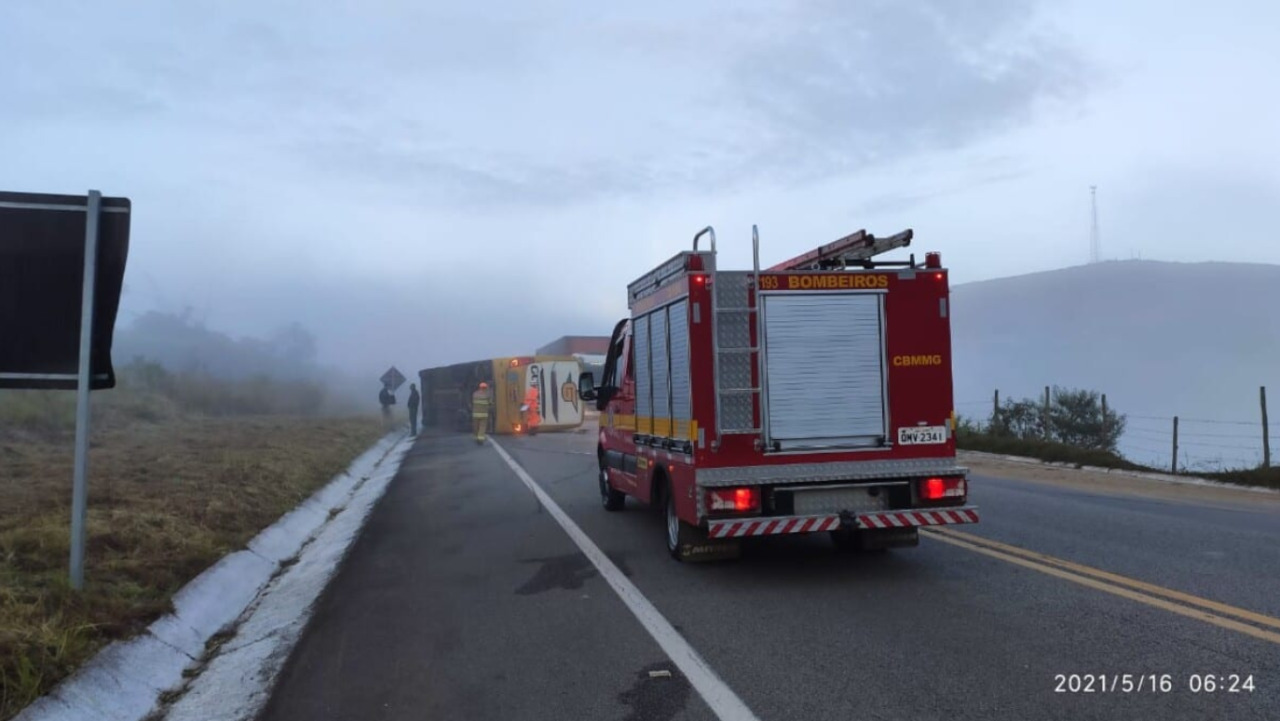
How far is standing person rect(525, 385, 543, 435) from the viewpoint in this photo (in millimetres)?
33875

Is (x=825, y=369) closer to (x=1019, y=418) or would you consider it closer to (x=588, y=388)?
(x=588, y=388)

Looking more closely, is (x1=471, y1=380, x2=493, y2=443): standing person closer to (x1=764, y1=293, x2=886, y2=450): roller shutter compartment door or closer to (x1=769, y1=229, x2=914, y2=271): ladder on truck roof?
(x1=769, y1=229, x2=914, y2=271): ladder on truck roof

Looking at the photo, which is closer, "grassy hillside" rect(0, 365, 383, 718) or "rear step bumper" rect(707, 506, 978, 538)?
"grassy hillside" rect(0, 365, 383, 718)

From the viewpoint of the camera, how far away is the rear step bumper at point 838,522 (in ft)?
25.1

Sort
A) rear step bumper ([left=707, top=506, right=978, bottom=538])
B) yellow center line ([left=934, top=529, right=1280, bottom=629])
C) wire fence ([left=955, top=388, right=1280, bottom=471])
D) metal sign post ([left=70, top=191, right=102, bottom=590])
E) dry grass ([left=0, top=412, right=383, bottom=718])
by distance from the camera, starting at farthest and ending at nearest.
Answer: wire fence ([left=955, top=388, right=1280, bottom=471]) < rear step bumper ([left=707, top=506, right=978, bottom=538]) < metal sign post ([left=70, top=191, right=102, bottom=590]) < yellow center line ([left=934, top=529, right=1280, bottom=629]) < dry grass ([left=0, top=412, right=383, bottom=718])

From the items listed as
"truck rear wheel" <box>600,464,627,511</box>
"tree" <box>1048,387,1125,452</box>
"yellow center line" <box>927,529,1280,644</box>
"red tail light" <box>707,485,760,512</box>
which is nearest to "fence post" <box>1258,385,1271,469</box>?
"yellow center line" <box>927,529,1280,644</box>

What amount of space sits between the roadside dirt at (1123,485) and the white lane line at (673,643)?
9015mm

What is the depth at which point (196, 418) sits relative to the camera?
98.5 ft

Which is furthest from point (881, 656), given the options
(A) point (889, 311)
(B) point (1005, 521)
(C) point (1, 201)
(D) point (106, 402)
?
(D) point (106, 402)

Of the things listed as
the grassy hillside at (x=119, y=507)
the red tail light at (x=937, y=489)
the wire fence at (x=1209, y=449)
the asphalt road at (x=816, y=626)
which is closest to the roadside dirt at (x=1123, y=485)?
the wire fence at (x=1209, y=449)

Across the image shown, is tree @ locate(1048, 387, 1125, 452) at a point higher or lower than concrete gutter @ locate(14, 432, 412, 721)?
higher

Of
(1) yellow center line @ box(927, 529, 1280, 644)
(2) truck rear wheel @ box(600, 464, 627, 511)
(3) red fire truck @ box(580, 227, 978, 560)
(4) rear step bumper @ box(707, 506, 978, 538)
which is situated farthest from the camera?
(2) truck rear wheel @ box(600, 464, 627, 511)

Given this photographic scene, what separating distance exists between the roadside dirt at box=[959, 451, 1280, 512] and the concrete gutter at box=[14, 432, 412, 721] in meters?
11.4

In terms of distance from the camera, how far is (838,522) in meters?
7.83
